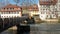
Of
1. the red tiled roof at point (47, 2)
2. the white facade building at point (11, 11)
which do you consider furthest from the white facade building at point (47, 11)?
the white facade building at point (11, 11)

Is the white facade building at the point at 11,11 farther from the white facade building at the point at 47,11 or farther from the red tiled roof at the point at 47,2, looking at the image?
the red tiled roof at the point at 47,2

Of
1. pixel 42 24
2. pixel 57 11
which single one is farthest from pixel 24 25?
pixel 57 11

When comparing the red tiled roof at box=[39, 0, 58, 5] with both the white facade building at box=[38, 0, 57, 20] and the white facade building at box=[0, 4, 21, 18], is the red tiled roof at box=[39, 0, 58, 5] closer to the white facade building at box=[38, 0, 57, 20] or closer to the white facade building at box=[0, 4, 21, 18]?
the white facade building at box=[38, 0, 57, 20]

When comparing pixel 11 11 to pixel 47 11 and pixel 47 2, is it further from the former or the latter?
pixel 47 11

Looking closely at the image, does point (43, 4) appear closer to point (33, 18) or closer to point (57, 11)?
point (57, 11)

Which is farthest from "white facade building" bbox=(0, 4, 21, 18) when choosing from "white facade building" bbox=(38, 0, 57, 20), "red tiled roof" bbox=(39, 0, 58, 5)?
"red tiled roof" bbox=(39, 0, 58, 5)

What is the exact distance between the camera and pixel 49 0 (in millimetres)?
9734

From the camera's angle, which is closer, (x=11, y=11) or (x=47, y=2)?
(x=11, y=11)

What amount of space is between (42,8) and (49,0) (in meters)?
0.53

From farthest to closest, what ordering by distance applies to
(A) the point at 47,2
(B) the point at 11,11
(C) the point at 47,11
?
(C) the point at 47,11 < (A) the point at 47,2 < (B) the point at 11,11

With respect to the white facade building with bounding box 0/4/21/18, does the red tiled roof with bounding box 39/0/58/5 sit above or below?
above

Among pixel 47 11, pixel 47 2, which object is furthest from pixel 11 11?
pixel 47 11

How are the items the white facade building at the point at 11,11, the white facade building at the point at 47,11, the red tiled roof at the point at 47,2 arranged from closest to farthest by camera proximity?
the white facade building at the point at 11,11 → the white facade building at the point at 47,11 → the red tiled roof at the point at 47,2

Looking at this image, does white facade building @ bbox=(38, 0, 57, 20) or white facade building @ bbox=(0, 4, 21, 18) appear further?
white facade building @ bbox=(38, 0, 57, 20)
